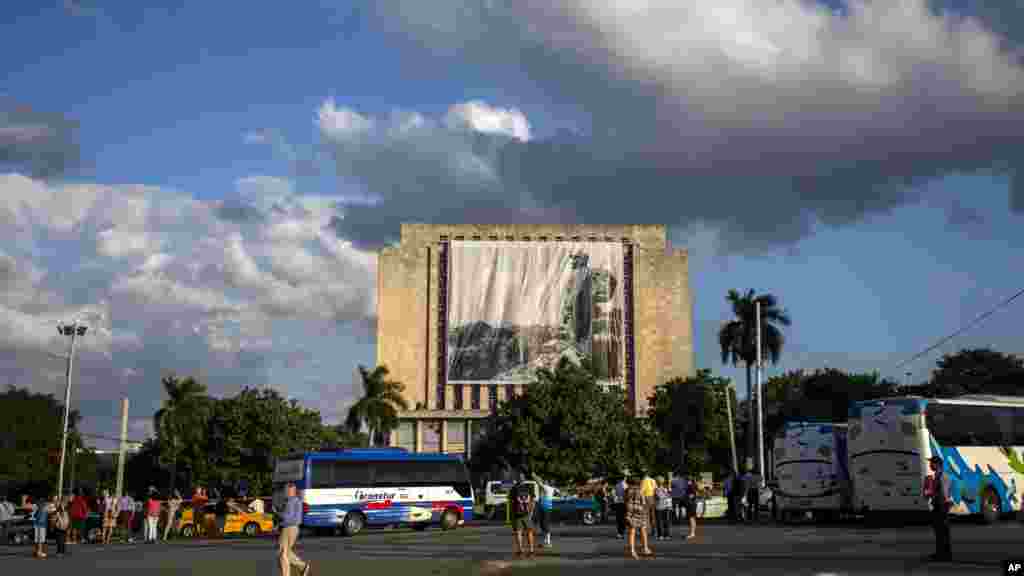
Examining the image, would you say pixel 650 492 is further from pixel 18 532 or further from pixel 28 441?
pixel 28 441

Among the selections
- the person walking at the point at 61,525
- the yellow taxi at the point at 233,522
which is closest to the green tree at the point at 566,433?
the yellow taxi at the point at 233,522

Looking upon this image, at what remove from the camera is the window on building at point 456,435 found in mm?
108625

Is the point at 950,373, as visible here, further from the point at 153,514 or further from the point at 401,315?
the point at 153,514

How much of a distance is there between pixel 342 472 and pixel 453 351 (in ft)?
226

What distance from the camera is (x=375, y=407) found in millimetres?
92938

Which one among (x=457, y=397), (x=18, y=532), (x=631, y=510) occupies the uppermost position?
(x=457, y=397)

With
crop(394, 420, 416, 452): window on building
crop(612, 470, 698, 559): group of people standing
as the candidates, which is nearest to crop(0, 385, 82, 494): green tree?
crop(394, 420, 416, 452): window on building

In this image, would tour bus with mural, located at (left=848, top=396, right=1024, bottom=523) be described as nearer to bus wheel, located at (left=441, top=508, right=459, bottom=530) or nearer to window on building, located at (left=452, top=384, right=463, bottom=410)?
bus wheel, located at (left=441, top=508, right=459, bottom=530)

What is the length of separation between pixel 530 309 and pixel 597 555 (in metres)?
85.4

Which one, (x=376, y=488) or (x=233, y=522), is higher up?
(x=376, y=488)

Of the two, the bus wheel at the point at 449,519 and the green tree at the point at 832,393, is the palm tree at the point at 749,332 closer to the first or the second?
the green tree at the point at 832,393

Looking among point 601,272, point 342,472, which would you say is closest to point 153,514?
point 342,472

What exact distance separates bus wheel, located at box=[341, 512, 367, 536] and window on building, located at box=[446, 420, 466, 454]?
230ft

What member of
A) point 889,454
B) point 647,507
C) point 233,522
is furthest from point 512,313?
point 647,507
